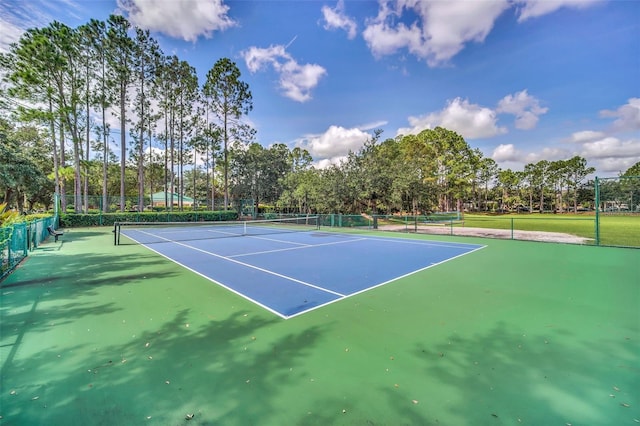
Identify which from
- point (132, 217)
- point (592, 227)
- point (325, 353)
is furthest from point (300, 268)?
point (592, 227)

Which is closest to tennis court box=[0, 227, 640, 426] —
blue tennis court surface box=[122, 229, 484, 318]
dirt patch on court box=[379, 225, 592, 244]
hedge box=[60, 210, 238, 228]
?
blue tennis court surface box=[122, 229, 484, 318]

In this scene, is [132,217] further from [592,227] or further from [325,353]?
[592,227]

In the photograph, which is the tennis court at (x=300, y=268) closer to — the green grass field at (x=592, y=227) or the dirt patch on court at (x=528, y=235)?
the dirt patch on court at (x=528, y=235)

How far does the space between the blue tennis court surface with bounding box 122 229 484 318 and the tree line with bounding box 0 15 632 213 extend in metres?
13.9

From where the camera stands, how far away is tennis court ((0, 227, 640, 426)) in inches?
92.6

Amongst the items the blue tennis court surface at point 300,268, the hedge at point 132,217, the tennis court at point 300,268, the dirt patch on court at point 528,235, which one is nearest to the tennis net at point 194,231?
the hedge at point 132,217

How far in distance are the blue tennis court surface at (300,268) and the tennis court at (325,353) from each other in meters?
0.17

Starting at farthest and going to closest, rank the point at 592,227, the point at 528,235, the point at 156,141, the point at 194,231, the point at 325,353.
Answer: the point at 156,141
the point at 592,227
the point at 194,231
the point at 528,235
the point at 325,353

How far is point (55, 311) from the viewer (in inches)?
182

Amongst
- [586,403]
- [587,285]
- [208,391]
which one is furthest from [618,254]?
[208,391]

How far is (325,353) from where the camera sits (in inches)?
129

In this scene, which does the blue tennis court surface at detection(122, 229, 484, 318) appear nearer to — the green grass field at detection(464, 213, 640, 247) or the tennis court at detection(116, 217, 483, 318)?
the tennis court at detection(116, 217, 483, 318)

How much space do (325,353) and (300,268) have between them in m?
4.63

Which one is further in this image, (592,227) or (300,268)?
(592,227)
